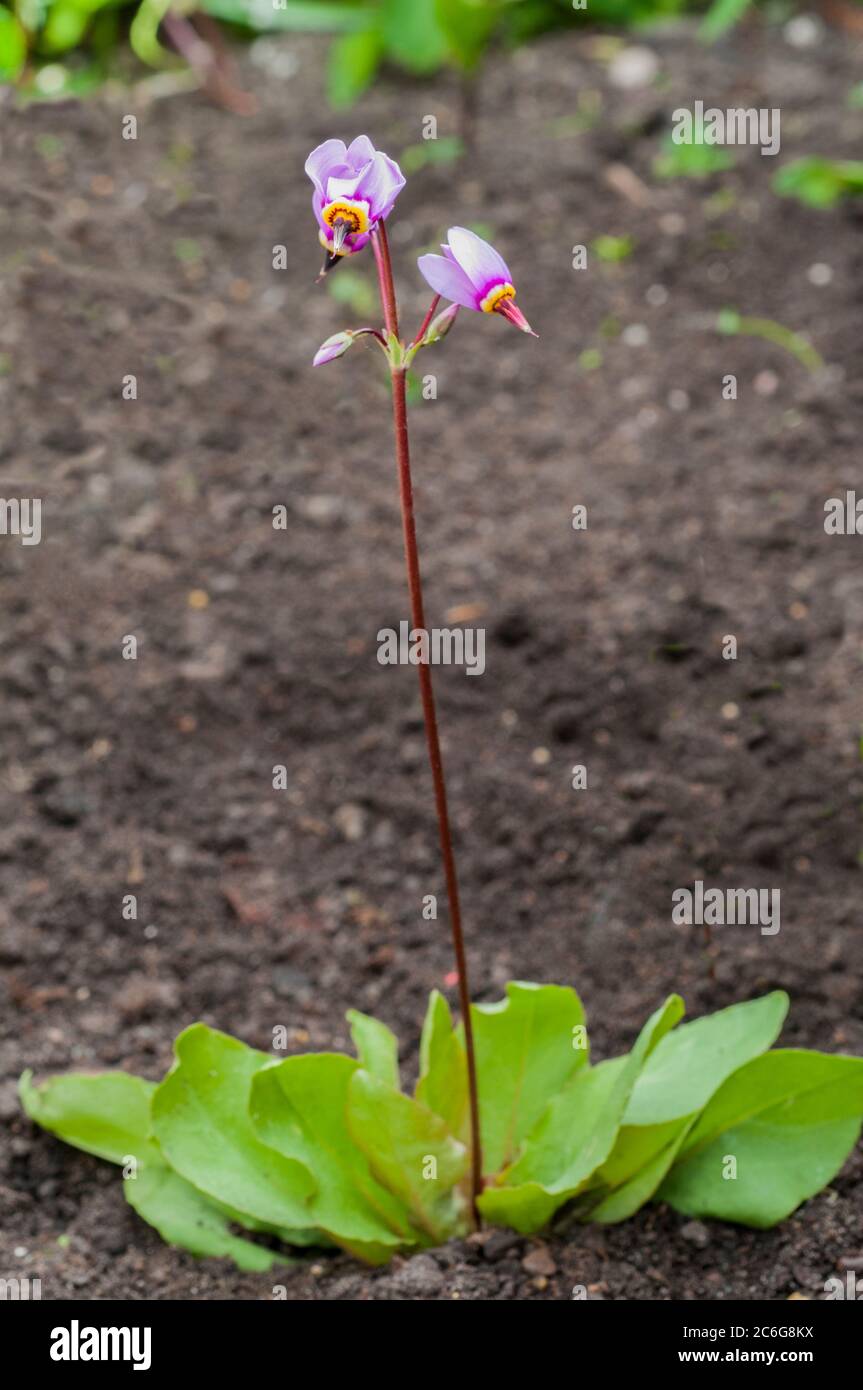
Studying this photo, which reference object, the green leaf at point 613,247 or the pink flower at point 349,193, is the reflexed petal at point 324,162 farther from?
the green leaf at point 613,247

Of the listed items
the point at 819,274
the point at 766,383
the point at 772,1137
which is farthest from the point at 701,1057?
the point at 819,274

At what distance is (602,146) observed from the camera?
5.39 meters

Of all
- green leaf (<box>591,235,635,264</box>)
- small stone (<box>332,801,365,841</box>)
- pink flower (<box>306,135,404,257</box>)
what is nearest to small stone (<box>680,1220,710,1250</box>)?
small stone (<box>332,801,365,841</box>)

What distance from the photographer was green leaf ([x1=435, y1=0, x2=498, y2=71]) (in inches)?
202

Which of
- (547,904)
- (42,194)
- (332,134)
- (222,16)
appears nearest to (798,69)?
(332,134)

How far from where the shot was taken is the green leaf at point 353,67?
560 cm

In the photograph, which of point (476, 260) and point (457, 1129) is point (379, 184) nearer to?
point (476, 260)

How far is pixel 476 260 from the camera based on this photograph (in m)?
1.72

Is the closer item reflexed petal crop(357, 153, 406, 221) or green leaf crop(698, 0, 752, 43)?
reflexed petal crop(357, 153, 406, 221)

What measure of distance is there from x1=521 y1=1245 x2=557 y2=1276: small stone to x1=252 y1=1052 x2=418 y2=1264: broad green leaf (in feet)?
0.58

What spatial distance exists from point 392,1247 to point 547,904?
888mm

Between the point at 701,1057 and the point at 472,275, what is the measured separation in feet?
4.17

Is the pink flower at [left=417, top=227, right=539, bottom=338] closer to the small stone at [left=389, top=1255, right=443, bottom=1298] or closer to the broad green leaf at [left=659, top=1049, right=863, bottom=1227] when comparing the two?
the broad green leaf at [left=659, top=1049, right=863, bottom=1227]

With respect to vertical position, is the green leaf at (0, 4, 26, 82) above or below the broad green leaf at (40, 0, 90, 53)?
below
